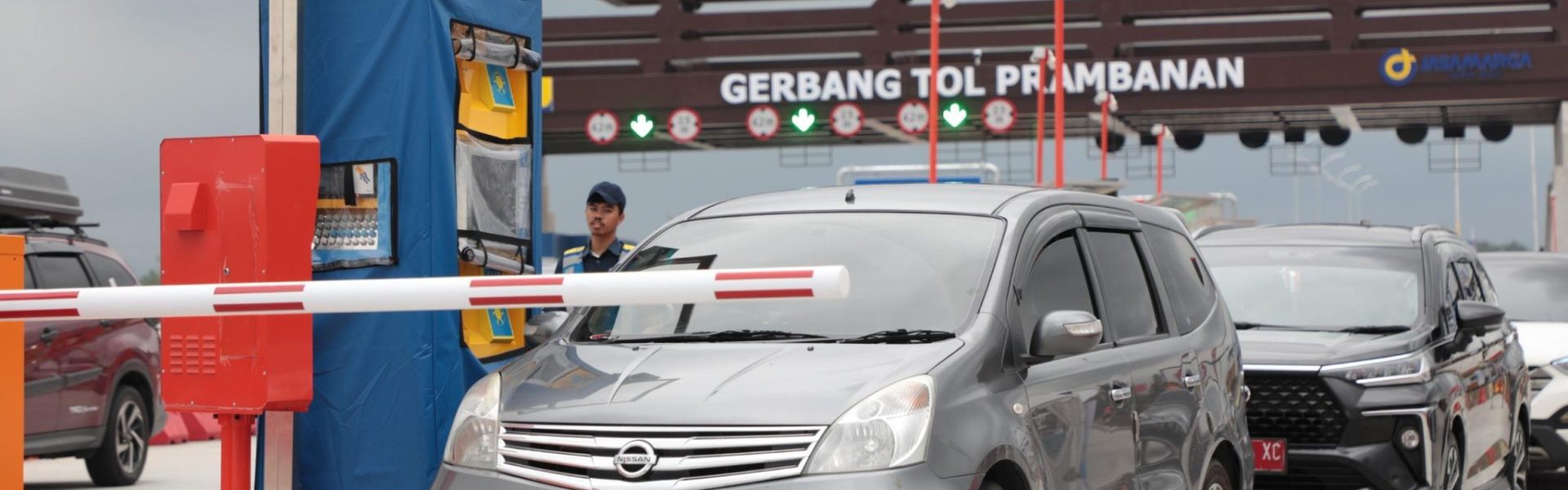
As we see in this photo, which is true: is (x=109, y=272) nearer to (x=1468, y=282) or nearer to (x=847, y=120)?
(x=1468, y=282)

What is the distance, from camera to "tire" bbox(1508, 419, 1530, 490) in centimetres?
1182

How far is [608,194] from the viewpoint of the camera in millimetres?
9977

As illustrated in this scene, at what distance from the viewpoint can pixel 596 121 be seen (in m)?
47.7

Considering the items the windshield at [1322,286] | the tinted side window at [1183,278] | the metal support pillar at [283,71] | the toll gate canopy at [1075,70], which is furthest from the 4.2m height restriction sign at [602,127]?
the tinted side window at [1183,278]

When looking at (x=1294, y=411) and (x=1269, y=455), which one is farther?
(x=1294, y=411)

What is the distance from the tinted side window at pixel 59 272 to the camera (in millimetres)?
13266

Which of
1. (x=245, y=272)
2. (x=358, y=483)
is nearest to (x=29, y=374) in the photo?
(x=358, y=483)

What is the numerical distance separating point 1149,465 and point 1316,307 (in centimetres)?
425

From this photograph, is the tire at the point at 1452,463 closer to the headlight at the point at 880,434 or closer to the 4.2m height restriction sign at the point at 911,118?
the headlight at the point at 880,434

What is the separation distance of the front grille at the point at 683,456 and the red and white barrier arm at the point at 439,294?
1.22 ft

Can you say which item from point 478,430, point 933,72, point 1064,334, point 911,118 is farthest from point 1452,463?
point 911,118

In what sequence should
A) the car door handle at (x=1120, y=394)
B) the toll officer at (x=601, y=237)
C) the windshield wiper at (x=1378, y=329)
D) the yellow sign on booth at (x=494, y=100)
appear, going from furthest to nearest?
the windshield wiper at (x=1378, y=329)
the toll officer at (x=601, y=237)
the yellow sign on booth at (x=494, y=100)
the car door handle at (x=1120, y=394)

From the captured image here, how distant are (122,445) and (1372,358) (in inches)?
341

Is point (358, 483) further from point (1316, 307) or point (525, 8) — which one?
point (1316, 307)
